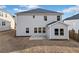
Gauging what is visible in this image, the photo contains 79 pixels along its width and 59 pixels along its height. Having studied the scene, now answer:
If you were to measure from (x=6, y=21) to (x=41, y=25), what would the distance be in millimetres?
666

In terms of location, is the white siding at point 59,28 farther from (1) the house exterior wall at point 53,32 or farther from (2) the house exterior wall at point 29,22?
(2) the house exterior wall at point 29,22

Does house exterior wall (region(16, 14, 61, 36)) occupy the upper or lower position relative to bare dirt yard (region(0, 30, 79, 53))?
upper

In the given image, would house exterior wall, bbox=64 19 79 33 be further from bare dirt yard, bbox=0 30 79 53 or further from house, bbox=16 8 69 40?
bare dirt yard, bbox=0 30 79 53

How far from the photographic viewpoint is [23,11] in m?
2.63

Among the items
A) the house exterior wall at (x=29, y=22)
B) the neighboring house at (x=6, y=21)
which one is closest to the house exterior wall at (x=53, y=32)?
the house exterior wall at (x=29, y=22)

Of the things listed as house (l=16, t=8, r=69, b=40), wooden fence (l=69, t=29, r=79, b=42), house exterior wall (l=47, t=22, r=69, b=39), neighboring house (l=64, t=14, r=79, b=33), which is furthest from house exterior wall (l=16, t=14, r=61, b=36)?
wooden fence (l=69, t=29, r=79, b=42)

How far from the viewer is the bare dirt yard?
2562 mm

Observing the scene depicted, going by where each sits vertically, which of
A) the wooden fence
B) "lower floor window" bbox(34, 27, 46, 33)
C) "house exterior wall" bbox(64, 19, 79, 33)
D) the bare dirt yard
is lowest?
the bare dirt yard

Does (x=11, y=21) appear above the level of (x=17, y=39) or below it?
above

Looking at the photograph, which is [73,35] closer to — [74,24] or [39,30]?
[74,24]

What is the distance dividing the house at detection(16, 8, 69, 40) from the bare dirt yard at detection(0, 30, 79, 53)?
10 centimetres
